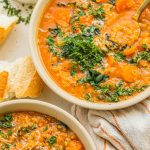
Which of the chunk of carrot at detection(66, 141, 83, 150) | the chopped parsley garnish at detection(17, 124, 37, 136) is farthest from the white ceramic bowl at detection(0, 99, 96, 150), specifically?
the chopped parsley garnish at detection(17, 124, 37, 136)

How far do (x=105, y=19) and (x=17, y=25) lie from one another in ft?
2.57

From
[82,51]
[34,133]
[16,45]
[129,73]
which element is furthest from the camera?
[16,45]

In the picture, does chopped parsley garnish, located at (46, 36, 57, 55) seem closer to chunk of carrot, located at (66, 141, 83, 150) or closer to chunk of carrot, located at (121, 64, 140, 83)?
chunk of carrot, located at (121, 64, 140, 83)

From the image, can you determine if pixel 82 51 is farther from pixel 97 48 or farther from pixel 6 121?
pixel 6 121

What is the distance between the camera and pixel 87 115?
160 inches

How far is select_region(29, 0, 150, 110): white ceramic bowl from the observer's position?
3.80 m

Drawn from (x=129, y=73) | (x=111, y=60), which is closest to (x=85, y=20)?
(x=111, y=60)

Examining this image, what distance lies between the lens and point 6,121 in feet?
12.4

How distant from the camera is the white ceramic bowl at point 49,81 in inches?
150

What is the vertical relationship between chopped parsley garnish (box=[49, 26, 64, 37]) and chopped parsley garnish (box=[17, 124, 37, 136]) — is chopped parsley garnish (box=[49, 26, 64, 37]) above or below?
above

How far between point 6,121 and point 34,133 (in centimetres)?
22

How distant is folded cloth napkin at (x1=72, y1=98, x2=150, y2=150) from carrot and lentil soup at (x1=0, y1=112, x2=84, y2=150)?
0.74ft

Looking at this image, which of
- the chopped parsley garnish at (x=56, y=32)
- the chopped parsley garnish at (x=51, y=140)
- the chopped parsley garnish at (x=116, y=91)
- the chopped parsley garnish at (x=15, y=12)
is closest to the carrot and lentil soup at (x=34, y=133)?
the chopped parsley garnish at (x=51, y=140)

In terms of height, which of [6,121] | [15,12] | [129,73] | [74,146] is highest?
[15,12]
